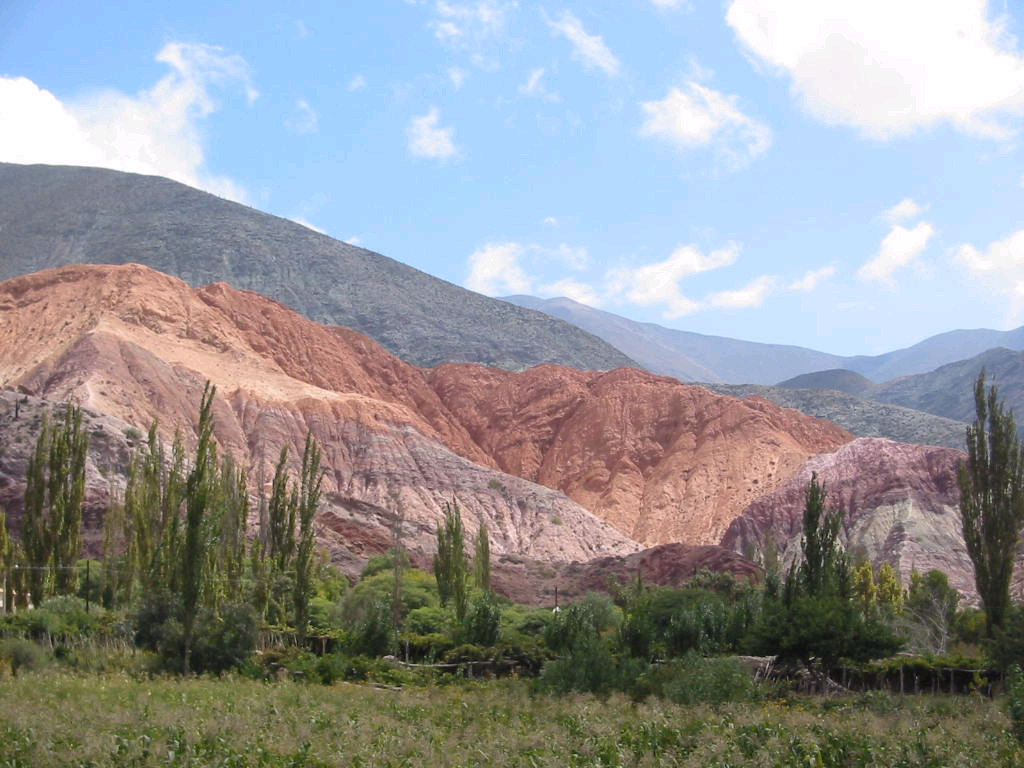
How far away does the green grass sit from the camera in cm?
1078

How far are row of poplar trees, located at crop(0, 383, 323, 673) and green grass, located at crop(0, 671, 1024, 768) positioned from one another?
8351 mm

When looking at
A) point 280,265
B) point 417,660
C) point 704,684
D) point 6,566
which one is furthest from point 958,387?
point 704,684

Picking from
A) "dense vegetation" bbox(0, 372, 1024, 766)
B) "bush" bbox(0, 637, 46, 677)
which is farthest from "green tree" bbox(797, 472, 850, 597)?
"bush" bbox(0, 637, 46, 677)

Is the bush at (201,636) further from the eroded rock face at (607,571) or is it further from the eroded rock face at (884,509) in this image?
the eroded rock face at (884,509)

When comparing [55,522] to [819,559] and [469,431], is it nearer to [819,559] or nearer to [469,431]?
[819,559]

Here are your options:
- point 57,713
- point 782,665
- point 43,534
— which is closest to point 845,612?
point 782,665

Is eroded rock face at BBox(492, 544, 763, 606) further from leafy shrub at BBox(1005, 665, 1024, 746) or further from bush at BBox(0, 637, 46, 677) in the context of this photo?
leafy shrub at BBox(1005, 665, 1024, 746)

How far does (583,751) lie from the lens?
11.3 meters

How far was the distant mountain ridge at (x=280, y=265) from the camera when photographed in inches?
5221

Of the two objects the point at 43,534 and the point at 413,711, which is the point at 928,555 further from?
the point at 413,711

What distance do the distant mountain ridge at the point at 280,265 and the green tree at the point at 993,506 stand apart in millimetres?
99346

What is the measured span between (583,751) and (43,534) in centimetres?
2351

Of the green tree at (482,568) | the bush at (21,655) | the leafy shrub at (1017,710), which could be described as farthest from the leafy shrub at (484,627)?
the green tree at (482,568)

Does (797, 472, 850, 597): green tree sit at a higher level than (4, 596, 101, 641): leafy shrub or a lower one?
higher
